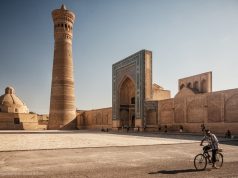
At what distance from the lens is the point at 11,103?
4444 cm

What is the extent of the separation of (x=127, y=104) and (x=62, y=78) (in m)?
9.87

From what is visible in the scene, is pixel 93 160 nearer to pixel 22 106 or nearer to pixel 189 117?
pixel 189 117

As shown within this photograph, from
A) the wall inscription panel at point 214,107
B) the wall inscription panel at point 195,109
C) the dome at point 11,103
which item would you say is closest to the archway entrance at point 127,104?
the wall inscription panel at point 195,109

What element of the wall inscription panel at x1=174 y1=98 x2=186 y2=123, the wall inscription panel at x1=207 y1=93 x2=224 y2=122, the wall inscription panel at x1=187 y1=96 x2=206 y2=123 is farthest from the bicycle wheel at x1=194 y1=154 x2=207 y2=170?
the wall inscription panel at x1=174 y1=98 x2=186 y2=123

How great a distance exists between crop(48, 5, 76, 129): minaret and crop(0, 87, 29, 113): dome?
10530mm

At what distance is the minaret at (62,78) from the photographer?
36062 millimetres

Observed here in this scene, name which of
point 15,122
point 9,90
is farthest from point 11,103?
point 15,122

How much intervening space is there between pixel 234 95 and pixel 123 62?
44.8ft

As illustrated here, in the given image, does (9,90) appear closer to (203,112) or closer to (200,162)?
(203,112)

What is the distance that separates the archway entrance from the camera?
31.8 meters

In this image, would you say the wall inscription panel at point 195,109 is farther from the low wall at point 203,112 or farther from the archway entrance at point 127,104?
the archway entrance at point 127,104

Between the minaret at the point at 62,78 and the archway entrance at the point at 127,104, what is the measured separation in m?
8.49

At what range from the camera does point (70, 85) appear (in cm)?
3700

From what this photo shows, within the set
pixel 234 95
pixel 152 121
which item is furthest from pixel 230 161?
pixel 152 121
